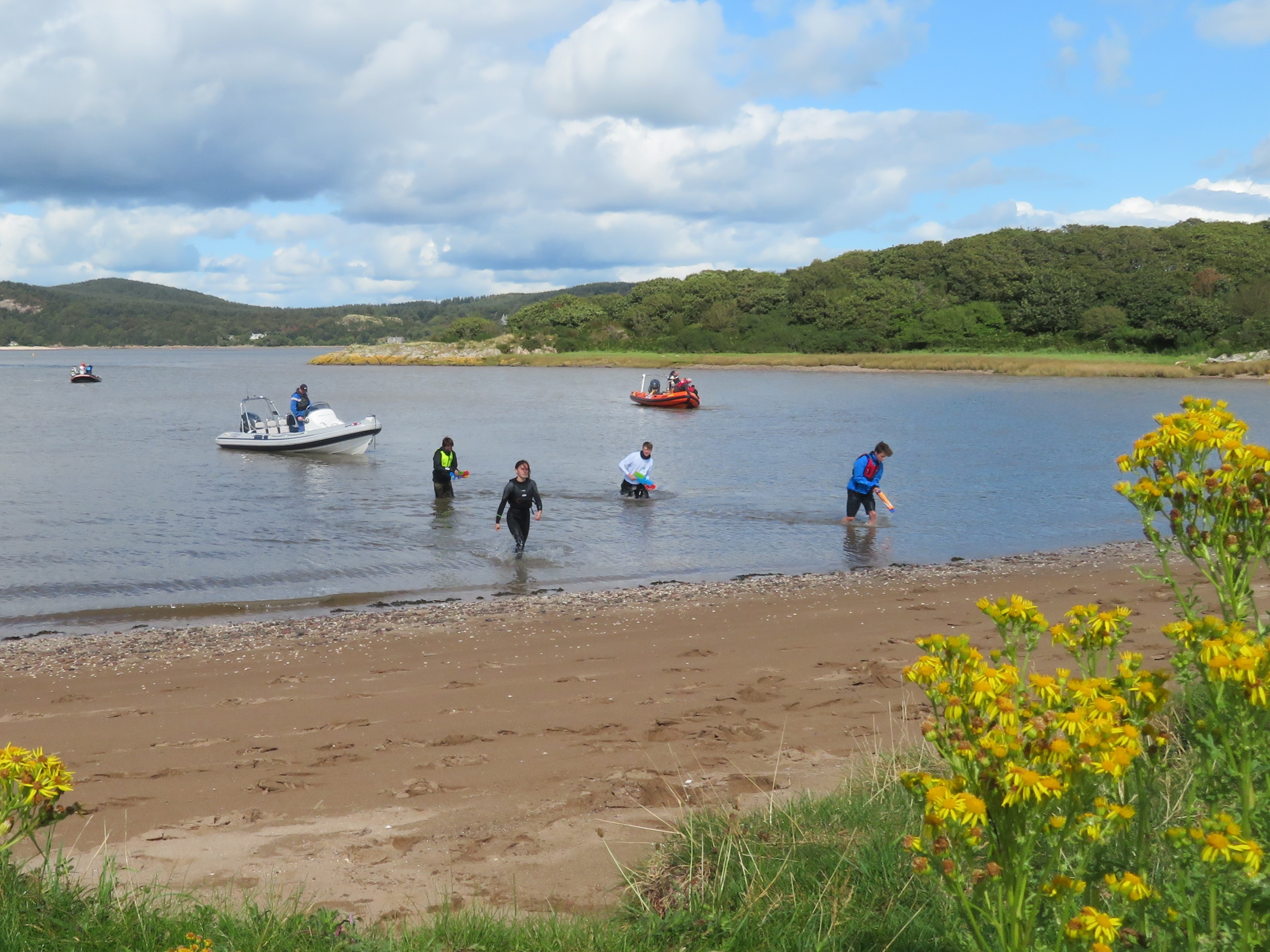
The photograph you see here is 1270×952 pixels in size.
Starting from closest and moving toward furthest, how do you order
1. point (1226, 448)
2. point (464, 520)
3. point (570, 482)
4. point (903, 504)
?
point (1226, 448), point (464, 520), point (903, 504), point (570, 482)

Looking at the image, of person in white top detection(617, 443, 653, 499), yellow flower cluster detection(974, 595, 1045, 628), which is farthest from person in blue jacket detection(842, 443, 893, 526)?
yellow flower cluster detection(974, 595, 1045, 628)

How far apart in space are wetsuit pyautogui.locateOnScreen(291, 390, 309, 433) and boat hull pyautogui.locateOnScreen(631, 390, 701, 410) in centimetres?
2184

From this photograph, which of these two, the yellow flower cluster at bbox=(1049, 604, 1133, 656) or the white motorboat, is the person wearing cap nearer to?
the white motorboat

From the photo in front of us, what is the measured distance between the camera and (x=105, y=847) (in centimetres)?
454

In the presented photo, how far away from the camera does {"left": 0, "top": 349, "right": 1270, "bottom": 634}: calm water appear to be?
1338 centimetres

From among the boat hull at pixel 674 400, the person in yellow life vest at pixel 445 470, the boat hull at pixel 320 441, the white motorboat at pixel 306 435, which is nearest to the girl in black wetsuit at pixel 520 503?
the person in yellow life vest at pixel 445 470

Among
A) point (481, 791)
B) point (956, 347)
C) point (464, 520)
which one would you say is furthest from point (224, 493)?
point (956, 347)

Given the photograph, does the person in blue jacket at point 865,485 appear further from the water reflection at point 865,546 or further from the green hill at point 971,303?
the green hill at point 971,303

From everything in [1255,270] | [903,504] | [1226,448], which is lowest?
[903,504]

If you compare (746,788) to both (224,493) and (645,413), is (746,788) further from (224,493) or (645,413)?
(645,413)

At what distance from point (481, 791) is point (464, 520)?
12535 millimetres

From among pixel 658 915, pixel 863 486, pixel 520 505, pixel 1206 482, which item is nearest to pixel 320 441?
pixel 520 505

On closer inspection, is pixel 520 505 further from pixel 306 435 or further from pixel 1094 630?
pixel 306 435

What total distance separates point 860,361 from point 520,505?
83791 mm
